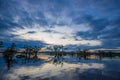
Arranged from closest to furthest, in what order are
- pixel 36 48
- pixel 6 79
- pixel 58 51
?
1. pixel 6 79
2. pixel 36 48
3. pixel 58 51

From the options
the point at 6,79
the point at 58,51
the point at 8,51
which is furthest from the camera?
the point at 58,51

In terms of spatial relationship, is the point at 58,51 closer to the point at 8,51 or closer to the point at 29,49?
the point at 29,49

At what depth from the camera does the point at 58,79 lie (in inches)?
822

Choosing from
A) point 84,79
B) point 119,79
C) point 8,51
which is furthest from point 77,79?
point 8,51

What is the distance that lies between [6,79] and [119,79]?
1511 centimetres

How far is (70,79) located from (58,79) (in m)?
1.64

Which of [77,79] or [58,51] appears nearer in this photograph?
[77,79]

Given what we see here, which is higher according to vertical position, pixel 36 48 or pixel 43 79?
pixel 36 48

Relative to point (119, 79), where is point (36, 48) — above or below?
above

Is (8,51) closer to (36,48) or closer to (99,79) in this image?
(36,48)

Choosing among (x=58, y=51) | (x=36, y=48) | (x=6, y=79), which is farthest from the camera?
(x=58, y=51)

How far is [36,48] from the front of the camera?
120m

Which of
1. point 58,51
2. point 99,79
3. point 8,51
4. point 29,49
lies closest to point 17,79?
point 99,79

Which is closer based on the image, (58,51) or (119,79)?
(119,79)
